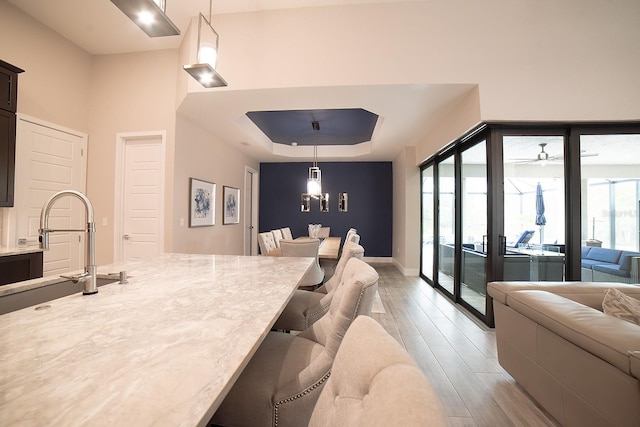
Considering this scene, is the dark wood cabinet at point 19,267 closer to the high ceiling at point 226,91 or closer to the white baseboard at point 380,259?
the high ceiling at point 226,91

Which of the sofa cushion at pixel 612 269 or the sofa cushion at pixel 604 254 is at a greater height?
the sofa cushion at pixel 604 254

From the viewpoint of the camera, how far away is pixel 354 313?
3.31ft

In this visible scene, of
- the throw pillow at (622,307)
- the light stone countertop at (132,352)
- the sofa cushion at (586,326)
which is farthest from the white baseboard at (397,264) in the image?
the light stone countertop at (132,352)

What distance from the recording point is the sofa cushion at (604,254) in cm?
287

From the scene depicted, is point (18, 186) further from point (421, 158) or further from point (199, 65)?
point (421, 158)

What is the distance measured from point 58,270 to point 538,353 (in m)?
4.86

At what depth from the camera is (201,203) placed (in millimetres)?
4207

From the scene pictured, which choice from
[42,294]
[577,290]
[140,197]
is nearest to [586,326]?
[577,290]

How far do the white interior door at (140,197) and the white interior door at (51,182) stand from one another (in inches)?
19.0

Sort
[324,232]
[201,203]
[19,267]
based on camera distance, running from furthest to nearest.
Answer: [324,232]
[201,203]
[19,267]

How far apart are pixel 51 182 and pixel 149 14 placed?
3.00 meters

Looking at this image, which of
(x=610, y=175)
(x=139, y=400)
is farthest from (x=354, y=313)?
(x=610, y=175)

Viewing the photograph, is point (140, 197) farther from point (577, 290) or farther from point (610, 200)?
point (610, 200)

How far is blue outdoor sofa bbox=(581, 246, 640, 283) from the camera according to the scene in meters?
2.89
